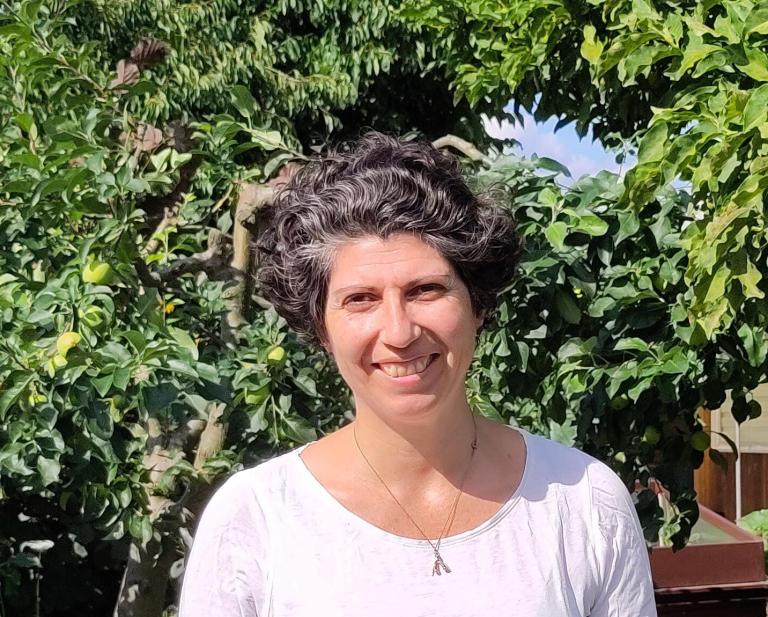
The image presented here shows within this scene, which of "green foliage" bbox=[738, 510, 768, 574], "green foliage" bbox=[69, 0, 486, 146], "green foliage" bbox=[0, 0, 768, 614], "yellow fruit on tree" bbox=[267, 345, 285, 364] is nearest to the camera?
"green foliage" bbox=[0, 0, 768, 614]

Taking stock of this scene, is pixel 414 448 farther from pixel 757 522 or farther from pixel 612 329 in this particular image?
pixel 757 522

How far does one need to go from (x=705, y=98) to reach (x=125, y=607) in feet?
6.48

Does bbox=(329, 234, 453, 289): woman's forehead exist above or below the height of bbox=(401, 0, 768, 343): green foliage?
below

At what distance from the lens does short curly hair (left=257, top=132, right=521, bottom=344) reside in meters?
1.48

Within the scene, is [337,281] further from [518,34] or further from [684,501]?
[518,34]

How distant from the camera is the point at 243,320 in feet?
9.50

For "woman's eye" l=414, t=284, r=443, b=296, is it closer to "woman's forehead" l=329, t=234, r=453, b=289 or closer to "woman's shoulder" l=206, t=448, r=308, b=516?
"woman's forehead" l=329, t=234, r=453, b=289

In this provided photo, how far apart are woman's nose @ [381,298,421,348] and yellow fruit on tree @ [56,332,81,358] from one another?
931 mm

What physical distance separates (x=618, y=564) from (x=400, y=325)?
0.46 m

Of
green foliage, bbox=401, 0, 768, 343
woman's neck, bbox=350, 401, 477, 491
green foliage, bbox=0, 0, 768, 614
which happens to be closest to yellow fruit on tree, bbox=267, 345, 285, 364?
green foliage, bbox=0, 0, 768, 614

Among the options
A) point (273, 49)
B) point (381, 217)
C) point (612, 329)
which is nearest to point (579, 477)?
point (381, 217)

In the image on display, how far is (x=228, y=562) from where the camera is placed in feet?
4.68

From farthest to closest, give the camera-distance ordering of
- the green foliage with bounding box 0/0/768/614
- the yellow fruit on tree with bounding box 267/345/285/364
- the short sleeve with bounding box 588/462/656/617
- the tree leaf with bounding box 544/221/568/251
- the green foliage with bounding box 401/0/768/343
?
1. the yellow fruit on tree with bounding box 267/345/285/364
2. the tree leaf with bounding box 544/221/568/251
3. the green foliage with bounding box 0/0/768/614
4. the green foliage with bounding box 401/0/768/343
5. the short sleeve with bounding box 588/462/656/617

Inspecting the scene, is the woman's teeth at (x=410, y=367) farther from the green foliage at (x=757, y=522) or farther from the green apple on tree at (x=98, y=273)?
the green foliage at (x=757, y=522)
